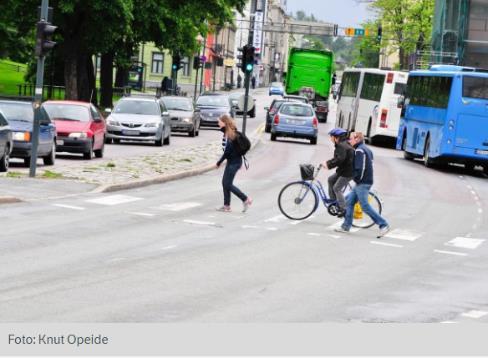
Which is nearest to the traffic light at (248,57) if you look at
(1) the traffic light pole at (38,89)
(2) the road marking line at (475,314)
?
(1) the traffic light pole at (38,89)

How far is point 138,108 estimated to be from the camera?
43.4 meters

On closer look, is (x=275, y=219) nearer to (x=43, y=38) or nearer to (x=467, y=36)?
(x=43, y=38)

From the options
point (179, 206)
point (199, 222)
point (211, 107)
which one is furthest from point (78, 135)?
point (211, 107)

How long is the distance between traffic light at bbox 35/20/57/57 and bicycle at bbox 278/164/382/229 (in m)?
5.85

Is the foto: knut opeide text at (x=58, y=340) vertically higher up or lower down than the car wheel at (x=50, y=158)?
higher up

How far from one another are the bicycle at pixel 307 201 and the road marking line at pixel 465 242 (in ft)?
5.18

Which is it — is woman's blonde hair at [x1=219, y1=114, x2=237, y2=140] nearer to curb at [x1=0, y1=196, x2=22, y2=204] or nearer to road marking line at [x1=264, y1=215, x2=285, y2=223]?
road marking line at [x1=264, y1=215, x2=285, y2=223]

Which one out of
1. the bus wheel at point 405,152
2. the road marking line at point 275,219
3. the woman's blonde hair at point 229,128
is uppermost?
the woman's blonde hair at point 229,128

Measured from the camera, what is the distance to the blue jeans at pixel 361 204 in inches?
806

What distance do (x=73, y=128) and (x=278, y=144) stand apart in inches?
682

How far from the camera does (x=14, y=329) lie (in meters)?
9.11

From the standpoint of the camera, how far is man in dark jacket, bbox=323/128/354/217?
21453 mm

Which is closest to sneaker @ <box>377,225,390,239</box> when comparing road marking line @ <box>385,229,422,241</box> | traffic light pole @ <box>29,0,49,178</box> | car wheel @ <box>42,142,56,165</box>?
road marking line @ <box>385,229,422,241</box>

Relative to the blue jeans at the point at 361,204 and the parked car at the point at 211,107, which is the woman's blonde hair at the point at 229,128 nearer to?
the blue jeans at the point at 361,204
